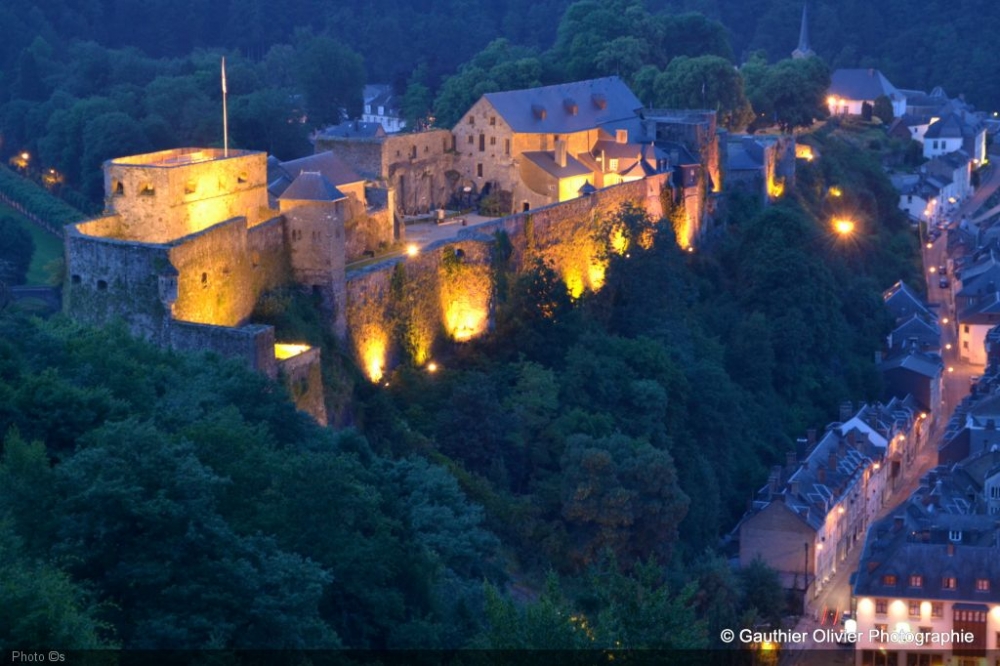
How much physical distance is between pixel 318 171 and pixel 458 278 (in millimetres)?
3682

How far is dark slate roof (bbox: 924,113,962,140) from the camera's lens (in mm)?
71088

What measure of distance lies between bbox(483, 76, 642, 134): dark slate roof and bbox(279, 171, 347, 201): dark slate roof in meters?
13.1

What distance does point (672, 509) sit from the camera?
30875 millimetres

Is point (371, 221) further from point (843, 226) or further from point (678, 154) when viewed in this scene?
point (843, 226)

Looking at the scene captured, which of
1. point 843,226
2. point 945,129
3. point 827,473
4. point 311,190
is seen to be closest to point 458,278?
point 311,190

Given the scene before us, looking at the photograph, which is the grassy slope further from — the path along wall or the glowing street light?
the glowing street light

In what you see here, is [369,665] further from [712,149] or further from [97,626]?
[712,149]

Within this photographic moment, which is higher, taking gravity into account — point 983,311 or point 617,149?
point 617,149

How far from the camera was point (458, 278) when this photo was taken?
111 feet

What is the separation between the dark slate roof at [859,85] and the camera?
72.8 metres

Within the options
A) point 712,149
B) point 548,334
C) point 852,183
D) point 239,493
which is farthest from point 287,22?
point 239,493

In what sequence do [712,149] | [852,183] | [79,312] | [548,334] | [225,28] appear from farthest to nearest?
[225,28]
[852,183]
[712,149]
[548,334]
[79,312]

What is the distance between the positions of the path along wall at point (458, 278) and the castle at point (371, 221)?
41mm

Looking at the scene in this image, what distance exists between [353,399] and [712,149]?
68.7 ft
